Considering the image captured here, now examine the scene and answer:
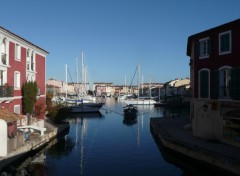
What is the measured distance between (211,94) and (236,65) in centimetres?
368

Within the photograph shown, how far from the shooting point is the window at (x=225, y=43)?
84.1ft

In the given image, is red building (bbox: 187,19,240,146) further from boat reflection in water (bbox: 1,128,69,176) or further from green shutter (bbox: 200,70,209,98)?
boat reflection in water (bbox: 1,128,69,176)

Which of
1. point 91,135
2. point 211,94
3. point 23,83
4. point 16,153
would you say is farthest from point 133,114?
point 16,153

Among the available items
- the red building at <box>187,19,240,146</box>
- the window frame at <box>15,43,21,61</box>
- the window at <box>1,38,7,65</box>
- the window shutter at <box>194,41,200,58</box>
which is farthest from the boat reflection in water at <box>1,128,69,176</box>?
the window shutter at <box>194,41,200,58</box>

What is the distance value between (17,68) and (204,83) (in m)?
18.7

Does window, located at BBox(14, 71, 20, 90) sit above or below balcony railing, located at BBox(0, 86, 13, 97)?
above

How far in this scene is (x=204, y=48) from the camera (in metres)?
29.3

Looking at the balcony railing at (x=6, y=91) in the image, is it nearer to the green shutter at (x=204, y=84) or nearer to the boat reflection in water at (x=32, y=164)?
the boat reflection in water at (x=32, y=164)

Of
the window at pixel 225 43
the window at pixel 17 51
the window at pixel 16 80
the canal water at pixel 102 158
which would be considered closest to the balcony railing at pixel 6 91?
the window at pixel 16 80

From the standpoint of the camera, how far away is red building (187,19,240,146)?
→ 2473 cm

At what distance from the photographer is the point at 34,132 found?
1292 inches

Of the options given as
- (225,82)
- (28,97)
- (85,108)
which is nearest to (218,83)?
(225,82)

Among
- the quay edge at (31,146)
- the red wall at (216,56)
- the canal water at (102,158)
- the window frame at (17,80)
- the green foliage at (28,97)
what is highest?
the red wall at (216,56)

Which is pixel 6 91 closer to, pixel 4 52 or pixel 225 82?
pixel 4 52
